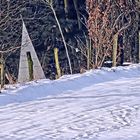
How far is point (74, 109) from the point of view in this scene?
9117 millimetres

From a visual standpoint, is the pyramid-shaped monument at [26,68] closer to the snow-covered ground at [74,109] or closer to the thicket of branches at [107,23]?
the thicket of branches at [107,23]

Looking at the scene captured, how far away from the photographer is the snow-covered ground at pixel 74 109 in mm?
7332

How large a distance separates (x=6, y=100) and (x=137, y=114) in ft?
8.72

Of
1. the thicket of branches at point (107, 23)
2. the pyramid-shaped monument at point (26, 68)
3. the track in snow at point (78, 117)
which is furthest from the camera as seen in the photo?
the thicket of branches at point (107, 23)

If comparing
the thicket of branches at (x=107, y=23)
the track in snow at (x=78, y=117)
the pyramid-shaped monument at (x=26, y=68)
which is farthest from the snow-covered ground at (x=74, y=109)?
the thicket of branches at (x=107, y=23)

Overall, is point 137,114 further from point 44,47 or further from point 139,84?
point 44,47

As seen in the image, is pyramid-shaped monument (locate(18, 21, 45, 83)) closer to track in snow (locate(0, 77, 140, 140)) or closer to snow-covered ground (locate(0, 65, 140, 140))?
snow-covered ground (locate(0, 65, 140, 140))

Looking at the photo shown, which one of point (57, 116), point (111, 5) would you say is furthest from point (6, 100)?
point (111, 5)

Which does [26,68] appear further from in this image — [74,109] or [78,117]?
[78,117]

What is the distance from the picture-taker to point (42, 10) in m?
27.2

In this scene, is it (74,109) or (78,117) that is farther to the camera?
(74,109)

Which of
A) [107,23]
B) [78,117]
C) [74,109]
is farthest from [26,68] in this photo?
[78,117]

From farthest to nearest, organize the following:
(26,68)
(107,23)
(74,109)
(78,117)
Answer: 1. (107,23)
2. (26,68)
3. (74,109)
4. (78,117)

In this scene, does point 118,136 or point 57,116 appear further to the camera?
point 57,116
